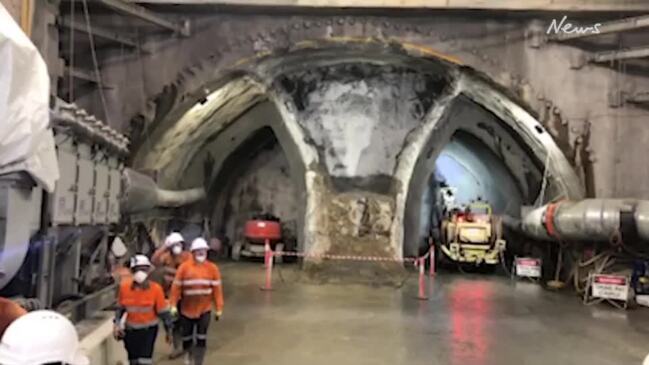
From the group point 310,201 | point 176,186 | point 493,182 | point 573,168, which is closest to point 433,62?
point 573,168

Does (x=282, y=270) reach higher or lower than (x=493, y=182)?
lower

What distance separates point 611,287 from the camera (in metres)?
12.5

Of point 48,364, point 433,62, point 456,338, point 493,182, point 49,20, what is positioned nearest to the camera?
point 48,364

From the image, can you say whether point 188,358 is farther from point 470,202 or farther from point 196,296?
point 470,202

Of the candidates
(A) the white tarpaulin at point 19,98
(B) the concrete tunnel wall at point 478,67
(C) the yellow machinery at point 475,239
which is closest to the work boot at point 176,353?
(A) the white tarpaulin at point 19,98

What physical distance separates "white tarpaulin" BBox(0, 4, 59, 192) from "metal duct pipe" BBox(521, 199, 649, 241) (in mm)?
10166

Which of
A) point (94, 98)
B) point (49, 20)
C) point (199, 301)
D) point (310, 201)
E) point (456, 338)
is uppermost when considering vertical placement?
point (49, 20)

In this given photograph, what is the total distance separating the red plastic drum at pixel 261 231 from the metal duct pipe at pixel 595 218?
8.92 metres

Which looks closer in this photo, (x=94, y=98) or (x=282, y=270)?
(x=94, y=98)

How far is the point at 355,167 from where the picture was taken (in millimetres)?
17594

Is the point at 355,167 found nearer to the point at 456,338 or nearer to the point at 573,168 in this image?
the point at 573,168

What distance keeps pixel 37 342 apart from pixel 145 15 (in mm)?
10320

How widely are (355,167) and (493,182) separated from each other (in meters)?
6.71

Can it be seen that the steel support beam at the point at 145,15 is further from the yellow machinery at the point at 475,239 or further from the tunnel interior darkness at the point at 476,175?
the tunnel interior darkness at the point at 476,175
